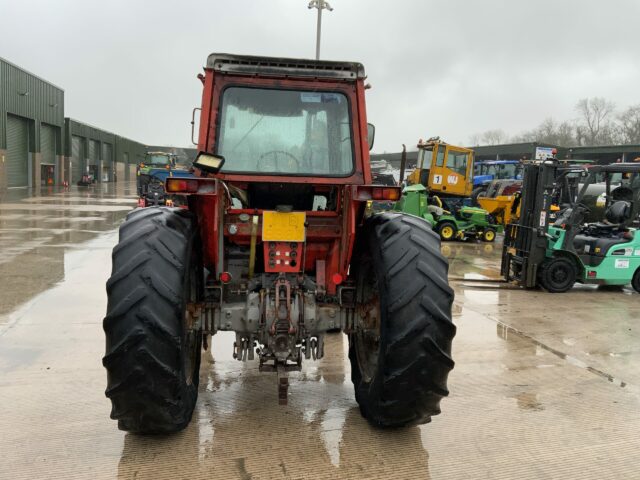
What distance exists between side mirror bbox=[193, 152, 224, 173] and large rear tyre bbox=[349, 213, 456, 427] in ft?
3.74

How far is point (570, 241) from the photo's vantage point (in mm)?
8883

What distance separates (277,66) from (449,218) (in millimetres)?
12652

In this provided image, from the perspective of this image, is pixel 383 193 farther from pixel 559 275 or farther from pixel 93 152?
pixel 93 152

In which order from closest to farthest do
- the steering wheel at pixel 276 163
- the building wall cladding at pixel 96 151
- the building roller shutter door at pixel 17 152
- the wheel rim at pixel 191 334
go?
the wheel rim at pixel 191 334
the steering wheel at pixel 276 163
the building roller shutter door at pixel 17 152
the building wall cladding at pixel 96 151

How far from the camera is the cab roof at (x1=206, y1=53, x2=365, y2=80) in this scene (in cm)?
374

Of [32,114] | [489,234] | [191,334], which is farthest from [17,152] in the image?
[191,334]

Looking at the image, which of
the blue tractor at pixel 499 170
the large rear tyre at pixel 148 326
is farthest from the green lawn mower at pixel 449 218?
the large rear tyre at pixel 148 326

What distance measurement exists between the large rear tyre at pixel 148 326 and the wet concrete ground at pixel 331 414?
1.24 ft

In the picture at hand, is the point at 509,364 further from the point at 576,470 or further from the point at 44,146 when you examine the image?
the point at 44,146

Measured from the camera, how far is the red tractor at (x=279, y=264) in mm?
3043

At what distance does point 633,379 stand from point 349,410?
9.35 feet

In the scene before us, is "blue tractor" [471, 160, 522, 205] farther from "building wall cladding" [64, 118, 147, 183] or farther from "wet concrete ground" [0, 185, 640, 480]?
"building wall cladding" [64, 118, 147, 183]

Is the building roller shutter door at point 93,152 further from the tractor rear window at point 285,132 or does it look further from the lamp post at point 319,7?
the tractor rear window at point 285,132

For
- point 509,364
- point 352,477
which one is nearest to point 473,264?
point 509,364
